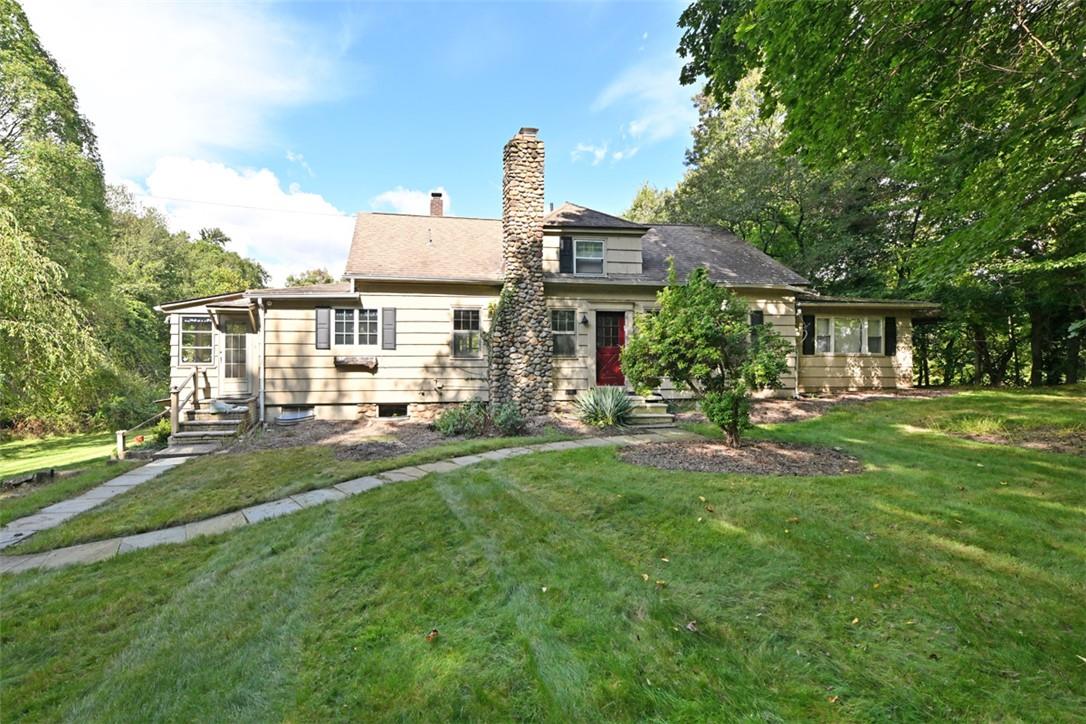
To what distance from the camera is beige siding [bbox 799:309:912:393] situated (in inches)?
515

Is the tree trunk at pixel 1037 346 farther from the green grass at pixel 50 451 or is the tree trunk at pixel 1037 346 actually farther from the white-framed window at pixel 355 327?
the green grass at pixel 50 451

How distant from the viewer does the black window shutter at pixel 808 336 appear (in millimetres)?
13055

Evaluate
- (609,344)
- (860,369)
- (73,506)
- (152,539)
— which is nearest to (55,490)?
(73,506)

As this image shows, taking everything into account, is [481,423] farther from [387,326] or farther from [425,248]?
[425,248]

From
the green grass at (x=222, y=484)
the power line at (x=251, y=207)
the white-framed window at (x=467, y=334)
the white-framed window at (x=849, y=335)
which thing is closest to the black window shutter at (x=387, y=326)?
the white-framed window at (x=467, y=334)

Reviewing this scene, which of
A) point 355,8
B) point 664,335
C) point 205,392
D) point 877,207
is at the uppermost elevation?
point 355,8

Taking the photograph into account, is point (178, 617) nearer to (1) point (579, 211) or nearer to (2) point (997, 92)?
(2) point (997, 92)

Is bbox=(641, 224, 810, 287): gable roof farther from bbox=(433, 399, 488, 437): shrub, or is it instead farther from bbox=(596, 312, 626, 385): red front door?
bbox=(433, 399, 488, 437): shrub

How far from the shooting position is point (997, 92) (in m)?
4.77

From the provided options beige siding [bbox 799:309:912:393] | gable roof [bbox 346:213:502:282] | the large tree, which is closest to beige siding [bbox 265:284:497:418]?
gable roof [bbox 346:213:502:282]

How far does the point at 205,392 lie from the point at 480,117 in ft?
34.5

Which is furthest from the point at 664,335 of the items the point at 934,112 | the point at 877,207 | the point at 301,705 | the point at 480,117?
the point at 877,207

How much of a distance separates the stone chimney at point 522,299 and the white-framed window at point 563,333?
4.09 ft

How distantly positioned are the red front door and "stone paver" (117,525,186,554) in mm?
8943
